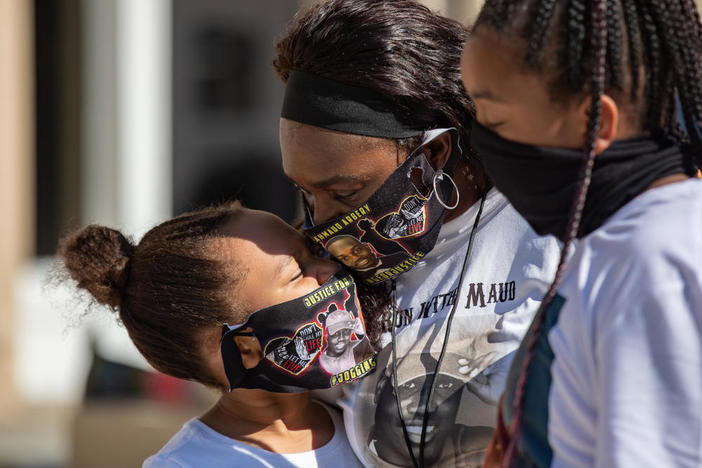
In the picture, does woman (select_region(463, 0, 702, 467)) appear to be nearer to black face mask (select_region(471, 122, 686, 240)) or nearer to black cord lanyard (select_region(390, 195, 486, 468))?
black face mask (select_region(471, 122, 686, 240))

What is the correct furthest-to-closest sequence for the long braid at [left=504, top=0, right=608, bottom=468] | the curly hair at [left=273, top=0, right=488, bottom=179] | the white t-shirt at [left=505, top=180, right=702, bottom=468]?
1. the curly hair at [left=273, top=0, right=488, bottom=179]
2. the long braid at [left=504, top=0, right=608, bottom=468]
3. the white t-shirt at [left=505, top=180, right=702, bottom=468]

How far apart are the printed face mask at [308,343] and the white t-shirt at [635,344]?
1.07 m

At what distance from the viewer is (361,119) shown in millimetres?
2303

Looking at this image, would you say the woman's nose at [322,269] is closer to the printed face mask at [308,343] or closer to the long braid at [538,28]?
the printed face mask at [308,343]

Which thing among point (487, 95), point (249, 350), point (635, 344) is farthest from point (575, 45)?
point (249, 350)

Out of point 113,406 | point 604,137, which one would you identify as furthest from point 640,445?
point 113,406

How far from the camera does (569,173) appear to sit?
1483 mm

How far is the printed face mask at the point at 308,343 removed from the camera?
237 centimetres

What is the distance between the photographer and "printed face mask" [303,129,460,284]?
232 centimetres

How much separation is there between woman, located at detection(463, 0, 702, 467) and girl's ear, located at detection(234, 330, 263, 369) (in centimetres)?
92

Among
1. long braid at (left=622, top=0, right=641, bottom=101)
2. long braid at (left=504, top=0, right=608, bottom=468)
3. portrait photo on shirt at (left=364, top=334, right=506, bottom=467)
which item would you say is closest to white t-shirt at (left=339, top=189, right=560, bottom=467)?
portrait photo on shirt at (left=364, top=334, right=506, bottom=467)

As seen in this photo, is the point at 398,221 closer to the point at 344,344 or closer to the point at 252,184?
the point at 344,344

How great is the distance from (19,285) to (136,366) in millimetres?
3098

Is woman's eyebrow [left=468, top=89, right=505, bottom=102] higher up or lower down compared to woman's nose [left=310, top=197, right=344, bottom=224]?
higher up
